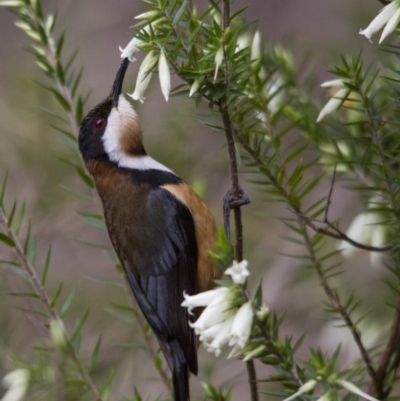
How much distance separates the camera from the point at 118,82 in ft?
9.76

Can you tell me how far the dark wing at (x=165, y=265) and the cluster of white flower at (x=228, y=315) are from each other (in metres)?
1.04

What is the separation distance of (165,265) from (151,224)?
0.19 meters

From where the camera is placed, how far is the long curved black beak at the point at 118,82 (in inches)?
110

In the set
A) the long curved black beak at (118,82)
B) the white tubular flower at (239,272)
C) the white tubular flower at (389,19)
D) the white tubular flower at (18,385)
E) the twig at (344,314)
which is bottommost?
the white tubular flower at (18,385)

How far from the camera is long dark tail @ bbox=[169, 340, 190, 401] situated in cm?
229

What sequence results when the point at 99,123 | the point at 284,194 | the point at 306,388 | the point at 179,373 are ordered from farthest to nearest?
the point at 99,123 < the point at 179,373 < the point at 284,194 < the point at 306,388

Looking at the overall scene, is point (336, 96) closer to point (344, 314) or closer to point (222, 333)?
point (344, 314)

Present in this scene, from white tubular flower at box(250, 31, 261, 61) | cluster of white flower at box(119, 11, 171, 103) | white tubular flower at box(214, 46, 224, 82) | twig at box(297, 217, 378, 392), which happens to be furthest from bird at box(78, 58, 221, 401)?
white tubular flower at box(214, 46, 224, 82)

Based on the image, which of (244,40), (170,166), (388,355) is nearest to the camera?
(388,355)

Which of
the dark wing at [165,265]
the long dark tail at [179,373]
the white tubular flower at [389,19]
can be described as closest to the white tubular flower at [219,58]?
the white tubular flower at [389,19]

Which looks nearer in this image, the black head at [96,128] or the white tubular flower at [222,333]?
the white tubular flower at [222,333]

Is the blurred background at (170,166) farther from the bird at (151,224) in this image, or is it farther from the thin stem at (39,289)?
the thin stem at (39,289)

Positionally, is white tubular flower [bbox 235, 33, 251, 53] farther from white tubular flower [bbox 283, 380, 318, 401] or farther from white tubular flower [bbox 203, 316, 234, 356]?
white tubular flower [bbox 283, 380, 318, 401]

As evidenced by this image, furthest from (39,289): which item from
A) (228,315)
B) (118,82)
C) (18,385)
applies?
(118,82)
